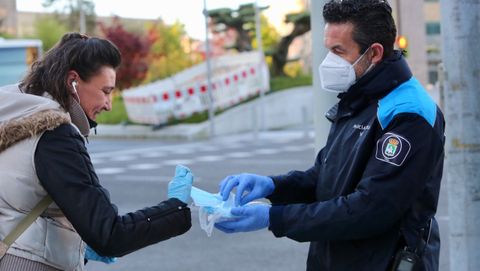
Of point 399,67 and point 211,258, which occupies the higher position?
point 399,67

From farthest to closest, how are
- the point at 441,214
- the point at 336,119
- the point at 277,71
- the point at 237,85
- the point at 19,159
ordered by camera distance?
the point at 277,71
the point at 237,85
the point at 441,214
the point at 336,119
the point at 19,159

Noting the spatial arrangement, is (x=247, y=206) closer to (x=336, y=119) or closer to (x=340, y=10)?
(x=336, y=119)

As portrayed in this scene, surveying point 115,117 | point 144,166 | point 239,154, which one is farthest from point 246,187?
point 115,117

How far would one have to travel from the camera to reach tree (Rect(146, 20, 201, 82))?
3669 centimetres

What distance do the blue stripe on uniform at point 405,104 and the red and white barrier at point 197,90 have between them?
22596 mm

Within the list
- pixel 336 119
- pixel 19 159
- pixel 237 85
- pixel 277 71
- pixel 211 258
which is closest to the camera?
pixel 19 159

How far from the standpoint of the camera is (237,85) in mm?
27016

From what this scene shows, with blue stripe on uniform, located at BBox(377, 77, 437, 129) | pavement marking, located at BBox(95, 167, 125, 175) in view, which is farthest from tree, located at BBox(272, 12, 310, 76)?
blue stripe on uniform, located at BBox(377, 77, 437, 129)

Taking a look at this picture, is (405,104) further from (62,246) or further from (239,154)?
(239,154)

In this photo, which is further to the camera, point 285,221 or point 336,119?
point 336,119

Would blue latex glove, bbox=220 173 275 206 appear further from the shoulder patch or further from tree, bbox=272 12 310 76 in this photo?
tree, bbox=272 12 310 76

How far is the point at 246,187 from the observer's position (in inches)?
104

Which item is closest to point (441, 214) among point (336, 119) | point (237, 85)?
point (336, 119)

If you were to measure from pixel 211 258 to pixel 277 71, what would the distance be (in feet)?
83.4
